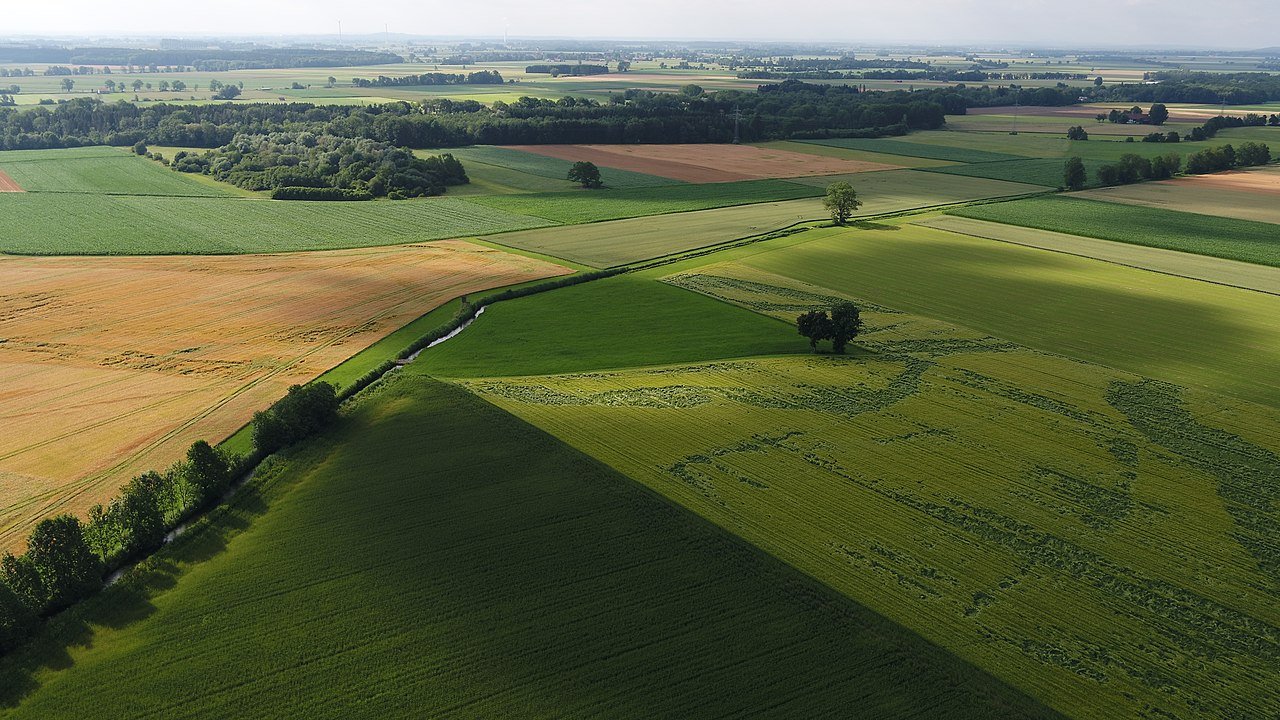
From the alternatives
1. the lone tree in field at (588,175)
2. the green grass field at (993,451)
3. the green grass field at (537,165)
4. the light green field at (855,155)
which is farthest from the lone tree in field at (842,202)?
the light green field at (855,155)

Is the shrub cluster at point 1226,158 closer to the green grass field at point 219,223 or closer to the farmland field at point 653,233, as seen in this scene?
the farmland field at point 653,233

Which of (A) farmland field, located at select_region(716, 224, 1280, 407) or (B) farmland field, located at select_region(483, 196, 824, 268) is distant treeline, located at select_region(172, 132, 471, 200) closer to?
(B) farmland field, located at select_region(483, 196, 824, 268)

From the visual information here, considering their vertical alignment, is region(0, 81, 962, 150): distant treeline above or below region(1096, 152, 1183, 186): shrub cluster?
above

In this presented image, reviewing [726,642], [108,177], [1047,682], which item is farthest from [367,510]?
[108,177]

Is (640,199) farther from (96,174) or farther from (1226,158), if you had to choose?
(1226,158)

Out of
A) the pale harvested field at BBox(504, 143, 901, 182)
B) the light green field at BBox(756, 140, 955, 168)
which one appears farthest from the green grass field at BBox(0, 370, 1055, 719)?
the light green field at BBox(756, 140, 955, 168)
